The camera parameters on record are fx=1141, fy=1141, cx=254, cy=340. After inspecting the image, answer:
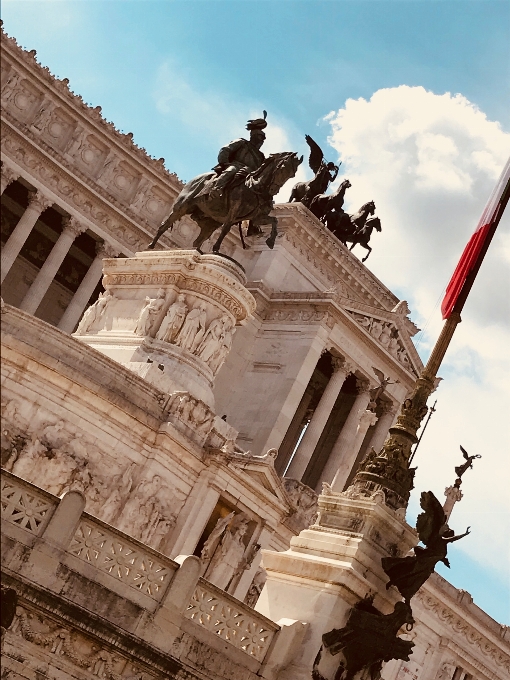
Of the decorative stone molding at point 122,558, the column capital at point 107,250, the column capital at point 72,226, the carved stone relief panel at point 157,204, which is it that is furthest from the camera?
the carved stone relief panel at point 157,204

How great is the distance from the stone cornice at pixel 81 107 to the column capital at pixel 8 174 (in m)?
4.53

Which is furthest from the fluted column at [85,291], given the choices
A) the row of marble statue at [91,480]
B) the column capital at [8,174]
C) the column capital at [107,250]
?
the row of marble statue at [91,480]

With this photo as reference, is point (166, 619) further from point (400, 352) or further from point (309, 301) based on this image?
point (400, 352)

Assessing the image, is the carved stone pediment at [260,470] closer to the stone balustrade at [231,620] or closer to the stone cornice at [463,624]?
the stone balustrade at [231,620]

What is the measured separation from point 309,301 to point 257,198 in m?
19.5

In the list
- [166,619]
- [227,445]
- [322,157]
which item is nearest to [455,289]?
[166,619]

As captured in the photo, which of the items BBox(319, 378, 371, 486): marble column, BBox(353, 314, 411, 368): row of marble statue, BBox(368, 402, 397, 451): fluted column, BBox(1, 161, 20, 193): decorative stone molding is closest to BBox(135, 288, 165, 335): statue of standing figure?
BBox(1, 161, 20, 193): decorative stone molding

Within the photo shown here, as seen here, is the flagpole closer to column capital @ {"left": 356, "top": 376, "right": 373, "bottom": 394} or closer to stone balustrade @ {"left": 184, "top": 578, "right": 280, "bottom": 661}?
stone balustrade @ {"left": 184, "top": 578, "right": 280, "bottom": 661}

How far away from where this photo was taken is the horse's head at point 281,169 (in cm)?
3014

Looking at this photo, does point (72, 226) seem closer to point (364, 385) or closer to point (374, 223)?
point (364, 385)

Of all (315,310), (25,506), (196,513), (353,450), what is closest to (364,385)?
(315,310)

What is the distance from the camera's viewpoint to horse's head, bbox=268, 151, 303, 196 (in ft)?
98.9

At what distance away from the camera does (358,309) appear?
5100 cm

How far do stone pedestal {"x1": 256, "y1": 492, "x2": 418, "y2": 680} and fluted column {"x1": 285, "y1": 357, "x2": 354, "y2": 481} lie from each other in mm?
30206
